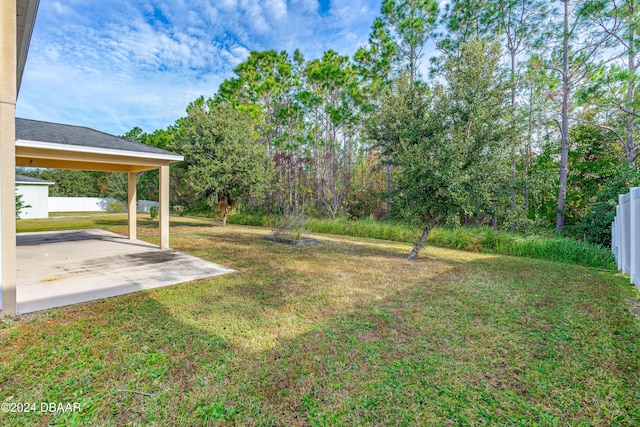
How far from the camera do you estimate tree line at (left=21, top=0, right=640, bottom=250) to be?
6.19 metres

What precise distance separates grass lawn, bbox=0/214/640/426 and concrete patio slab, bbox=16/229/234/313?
49cm

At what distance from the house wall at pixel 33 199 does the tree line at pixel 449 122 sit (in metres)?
8.13

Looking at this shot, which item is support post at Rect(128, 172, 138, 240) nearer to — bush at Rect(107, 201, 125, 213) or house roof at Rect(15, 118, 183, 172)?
house roof at Rect(15, 118, 183, 172)

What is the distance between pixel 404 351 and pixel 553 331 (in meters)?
1.99

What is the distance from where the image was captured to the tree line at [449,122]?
6.19 metres

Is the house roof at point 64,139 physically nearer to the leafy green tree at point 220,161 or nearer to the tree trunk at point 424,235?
the leafy green tree at point 220,161

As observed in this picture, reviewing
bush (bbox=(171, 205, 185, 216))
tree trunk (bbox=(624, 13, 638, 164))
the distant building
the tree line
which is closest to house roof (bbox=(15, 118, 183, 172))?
the tree line

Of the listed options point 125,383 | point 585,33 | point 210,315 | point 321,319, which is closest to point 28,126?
point 210,315

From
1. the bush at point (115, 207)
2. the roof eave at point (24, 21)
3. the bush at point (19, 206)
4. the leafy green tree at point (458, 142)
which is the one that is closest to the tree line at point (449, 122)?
the leafy green tree at point (458, 142)

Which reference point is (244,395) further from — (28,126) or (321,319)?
(28,126)

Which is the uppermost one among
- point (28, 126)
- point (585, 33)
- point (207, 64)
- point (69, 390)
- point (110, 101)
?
point (207, 64)

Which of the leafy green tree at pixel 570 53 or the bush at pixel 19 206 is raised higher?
the leafy green tree at pixel 570 53

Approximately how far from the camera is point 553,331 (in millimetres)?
3277

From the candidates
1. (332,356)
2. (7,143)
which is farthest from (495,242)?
(7,143)
